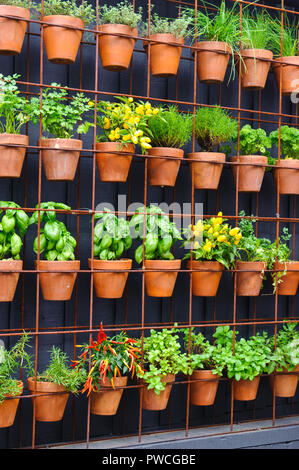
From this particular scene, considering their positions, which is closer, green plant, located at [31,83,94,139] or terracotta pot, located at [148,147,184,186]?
green plant, located at [31,83,94,139]

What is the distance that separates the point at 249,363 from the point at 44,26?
88.0 inches

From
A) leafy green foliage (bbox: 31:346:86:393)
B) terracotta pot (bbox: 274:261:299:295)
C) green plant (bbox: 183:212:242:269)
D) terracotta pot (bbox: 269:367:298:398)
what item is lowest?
terracotta pot (bbox: 269:367:298:398)

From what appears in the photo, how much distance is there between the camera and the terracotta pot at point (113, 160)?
3.26m

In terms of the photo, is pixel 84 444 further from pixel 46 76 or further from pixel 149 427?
pixel 46 76

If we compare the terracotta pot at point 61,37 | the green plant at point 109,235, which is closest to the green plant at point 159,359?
the green plant at point 109,235

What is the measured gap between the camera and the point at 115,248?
3.34 meters

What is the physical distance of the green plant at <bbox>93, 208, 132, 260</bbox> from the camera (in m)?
3.28

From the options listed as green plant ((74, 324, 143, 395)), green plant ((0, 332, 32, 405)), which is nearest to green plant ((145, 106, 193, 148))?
green plant ((74, 324, 143, 395))

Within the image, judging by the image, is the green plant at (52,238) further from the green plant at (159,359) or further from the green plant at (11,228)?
the green plant at (159,359)

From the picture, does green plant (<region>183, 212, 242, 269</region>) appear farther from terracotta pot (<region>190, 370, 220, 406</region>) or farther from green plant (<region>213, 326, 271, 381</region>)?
terracotta pot (<region>190, 370, 220, 406</region>)

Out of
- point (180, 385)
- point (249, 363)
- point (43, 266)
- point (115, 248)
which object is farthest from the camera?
point (180, 385)

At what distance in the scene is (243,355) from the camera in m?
3.57

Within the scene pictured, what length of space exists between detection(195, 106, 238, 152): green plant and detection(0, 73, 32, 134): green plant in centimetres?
101
